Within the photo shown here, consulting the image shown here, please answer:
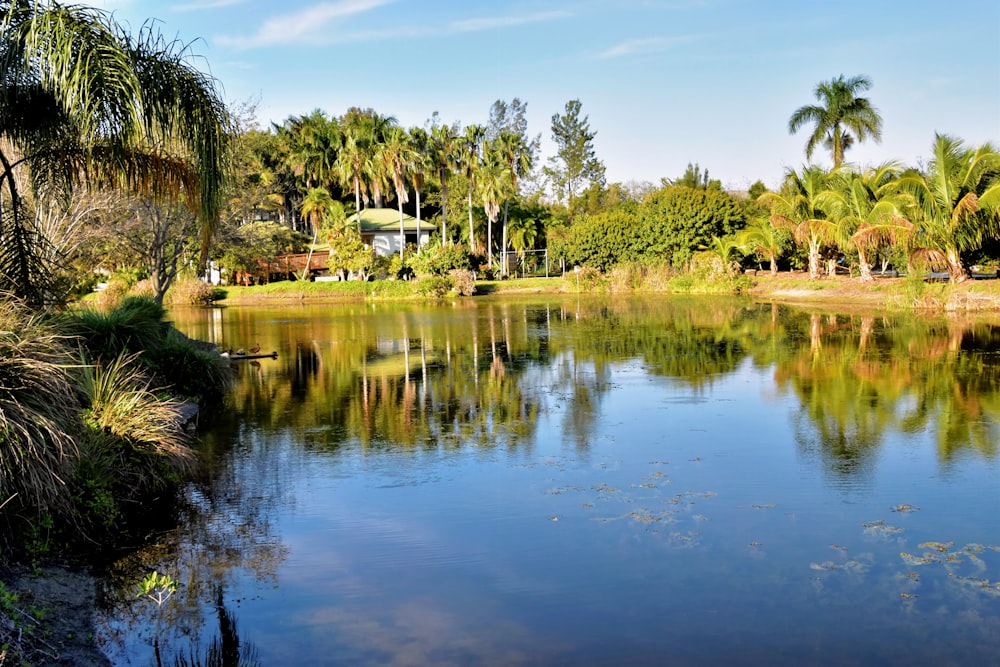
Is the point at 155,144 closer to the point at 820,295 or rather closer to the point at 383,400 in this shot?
the point at 383,400

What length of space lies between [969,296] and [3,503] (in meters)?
34.0

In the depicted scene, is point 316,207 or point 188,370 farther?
point 316,207

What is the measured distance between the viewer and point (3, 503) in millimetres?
7258

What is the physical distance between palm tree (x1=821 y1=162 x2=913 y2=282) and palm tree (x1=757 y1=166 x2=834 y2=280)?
1.24 meters

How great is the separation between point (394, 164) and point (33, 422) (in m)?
Answer: 52.9

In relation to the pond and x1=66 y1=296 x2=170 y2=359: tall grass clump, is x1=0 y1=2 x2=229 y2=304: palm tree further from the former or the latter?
the pond

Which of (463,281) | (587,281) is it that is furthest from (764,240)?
(463,281)

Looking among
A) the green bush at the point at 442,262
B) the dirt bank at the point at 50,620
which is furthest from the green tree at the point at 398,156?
the dirt bank at the point at 50,620

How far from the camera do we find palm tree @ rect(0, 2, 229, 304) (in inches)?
379

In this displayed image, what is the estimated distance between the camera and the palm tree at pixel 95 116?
9625mm

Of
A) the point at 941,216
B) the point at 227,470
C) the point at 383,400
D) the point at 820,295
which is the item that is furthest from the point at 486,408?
the point at 820,295

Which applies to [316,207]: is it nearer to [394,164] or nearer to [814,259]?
[394,164]

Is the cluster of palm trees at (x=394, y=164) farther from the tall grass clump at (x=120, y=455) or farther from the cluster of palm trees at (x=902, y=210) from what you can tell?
the tall grass clump at (x=120, y=455)

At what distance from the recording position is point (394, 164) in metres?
59.2
